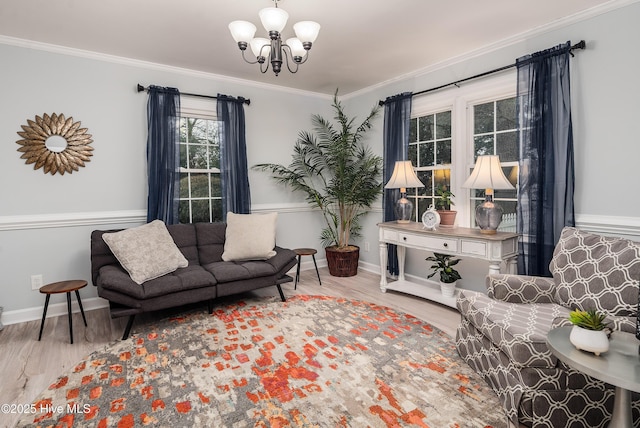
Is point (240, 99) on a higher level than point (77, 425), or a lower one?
higher

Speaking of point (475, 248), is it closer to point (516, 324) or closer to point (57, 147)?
point (516, 324)

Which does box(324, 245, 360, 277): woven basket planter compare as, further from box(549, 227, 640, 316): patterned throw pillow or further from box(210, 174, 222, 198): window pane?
box(549, 227, 640, 316): patterned throw pillow

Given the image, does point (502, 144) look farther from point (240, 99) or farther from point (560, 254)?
point (240, 99)

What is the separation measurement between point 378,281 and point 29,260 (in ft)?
12.3

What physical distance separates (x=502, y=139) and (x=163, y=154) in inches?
140

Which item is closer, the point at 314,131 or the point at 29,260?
the point at 29,260

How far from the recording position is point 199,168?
4215 millimetres

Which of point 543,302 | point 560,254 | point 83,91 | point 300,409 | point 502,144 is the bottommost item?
point 300,409

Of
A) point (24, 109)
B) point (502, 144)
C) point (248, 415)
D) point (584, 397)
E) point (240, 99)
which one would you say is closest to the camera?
point (584, 397)

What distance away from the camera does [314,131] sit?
5.11 m

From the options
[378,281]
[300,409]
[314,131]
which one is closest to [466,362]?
[300,409]

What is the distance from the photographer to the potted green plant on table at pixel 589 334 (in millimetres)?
1392

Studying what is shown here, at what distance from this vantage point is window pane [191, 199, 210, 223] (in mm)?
4195

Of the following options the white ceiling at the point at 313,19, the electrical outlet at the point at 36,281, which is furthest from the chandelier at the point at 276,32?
the electrical outlet at the point at 36,281
